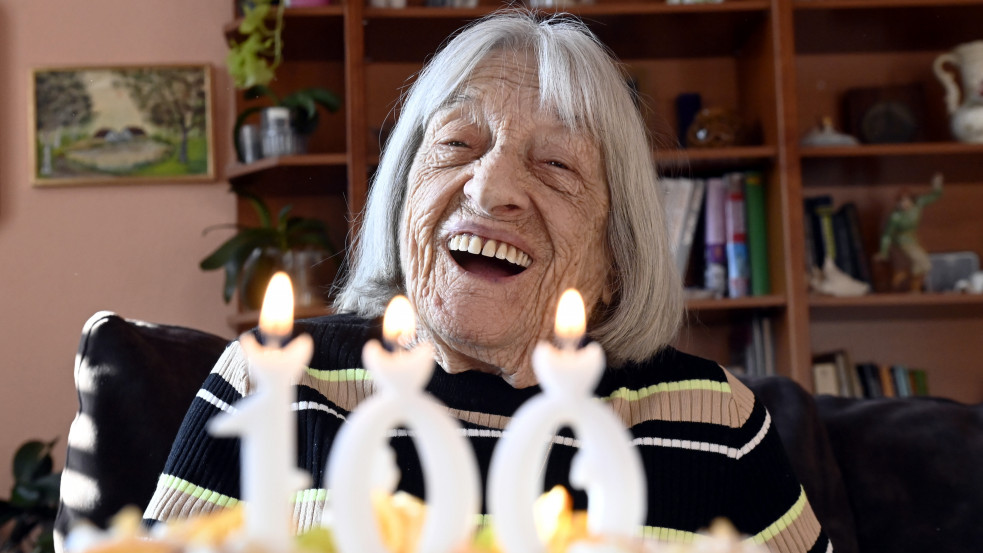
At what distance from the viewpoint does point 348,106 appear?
2.73 metres

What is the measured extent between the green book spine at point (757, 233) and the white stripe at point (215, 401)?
1.96 m

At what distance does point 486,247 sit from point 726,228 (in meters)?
1.70

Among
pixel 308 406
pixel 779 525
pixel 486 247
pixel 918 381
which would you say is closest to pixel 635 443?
pixel 779 525

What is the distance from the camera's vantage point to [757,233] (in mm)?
2814

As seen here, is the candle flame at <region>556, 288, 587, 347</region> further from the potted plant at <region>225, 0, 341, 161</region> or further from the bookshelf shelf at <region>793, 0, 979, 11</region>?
the bookshelf shelf at <region>793, 0, 979, 11</region>

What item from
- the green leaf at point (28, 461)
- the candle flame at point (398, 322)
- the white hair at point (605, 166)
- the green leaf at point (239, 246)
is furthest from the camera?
the green leaf at point (239, 246)

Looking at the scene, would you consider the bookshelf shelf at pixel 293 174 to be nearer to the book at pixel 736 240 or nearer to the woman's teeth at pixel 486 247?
the book at pixel 736 240

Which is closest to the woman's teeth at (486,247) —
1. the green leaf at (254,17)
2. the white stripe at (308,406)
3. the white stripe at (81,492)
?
the white stripe at (308,406)

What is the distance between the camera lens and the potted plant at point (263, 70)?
8.85ft

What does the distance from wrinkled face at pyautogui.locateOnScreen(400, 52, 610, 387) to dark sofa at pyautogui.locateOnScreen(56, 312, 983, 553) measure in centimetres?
42

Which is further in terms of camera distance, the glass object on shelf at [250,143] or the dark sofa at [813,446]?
the glass object on shelf at [250,143]

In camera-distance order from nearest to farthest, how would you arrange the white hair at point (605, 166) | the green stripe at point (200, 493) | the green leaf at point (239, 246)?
the green stripe at point (200, 493) → the white hair at point (605, 166) → the green leaf at point (239, 246)

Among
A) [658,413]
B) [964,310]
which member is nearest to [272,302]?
[658,413]

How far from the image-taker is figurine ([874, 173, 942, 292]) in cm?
281
